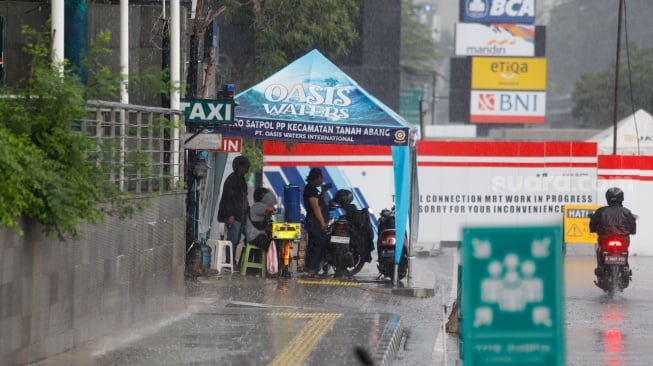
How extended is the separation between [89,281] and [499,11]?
2280 inches

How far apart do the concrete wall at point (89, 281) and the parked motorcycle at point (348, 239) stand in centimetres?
485

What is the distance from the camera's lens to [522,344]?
760 cm

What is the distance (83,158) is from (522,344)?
491 centimetres

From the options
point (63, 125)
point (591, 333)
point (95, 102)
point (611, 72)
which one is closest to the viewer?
point (63, 125)

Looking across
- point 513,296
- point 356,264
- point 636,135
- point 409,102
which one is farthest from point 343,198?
point 409,102

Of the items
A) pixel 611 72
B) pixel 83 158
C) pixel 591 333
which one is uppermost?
pixel 611 72

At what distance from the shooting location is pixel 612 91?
84688mm

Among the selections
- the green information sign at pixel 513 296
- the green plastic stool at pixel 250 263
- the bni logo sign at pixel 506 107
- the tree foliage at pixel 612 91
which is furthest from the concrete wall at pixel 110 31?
the tree foliage at pixel 612 91

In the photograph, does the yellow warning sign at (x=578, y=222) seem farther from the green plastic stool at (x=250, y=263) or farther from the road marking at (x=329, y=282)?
the green plastic stool at (x=250, y=263)

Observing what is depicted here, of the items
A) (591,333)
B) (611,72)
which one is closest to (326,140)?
(591,333)

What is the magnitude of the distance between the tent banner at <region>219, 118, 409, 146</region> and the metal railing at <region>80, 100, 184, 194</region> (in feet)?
12.0

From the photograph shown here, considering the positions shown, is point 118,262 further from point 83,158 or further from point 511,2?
point 511,2

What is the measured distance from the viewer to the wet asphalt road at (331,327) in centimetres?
1161

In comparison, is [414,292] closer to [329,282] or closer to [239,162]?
[329,282]
